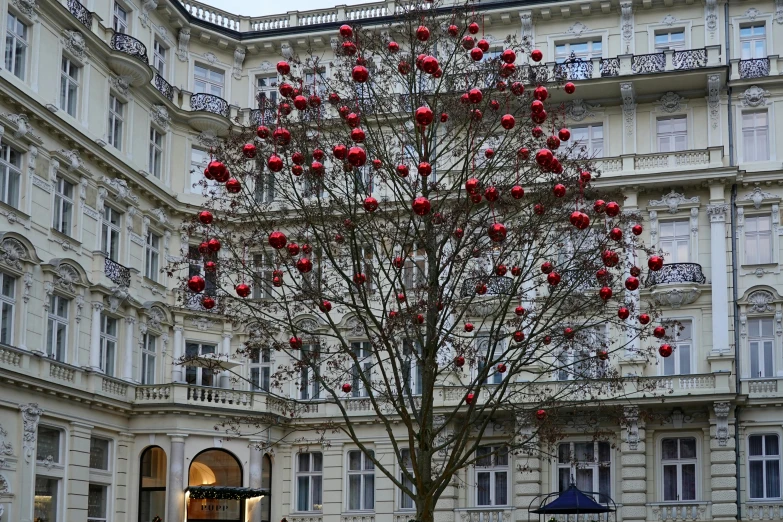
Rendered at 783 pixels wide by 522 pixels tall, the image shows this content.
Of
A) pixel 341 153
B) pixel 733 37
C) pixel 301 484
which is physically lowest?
pixel 301 484

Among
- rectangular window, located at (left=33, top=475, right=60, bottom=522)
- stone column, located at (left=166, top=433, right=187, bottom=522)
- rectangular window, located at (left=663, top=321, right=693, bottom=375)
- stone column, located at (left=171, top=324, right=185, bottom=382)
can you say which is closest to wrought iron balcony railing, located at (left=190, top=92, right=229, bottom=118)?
stone column, located at (left=171, top=324, right=185, bottom=382)

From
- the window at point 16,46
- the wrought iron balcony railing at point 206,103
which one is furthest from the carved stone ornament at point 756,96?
the window at point 16,46

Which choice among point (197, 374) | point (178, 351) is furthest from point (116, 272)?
point (197, 374)

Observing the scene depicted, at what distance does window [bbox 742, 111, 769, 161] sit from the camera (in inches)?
1417

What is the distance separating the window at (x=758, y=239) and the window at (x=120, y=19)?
19.5 m

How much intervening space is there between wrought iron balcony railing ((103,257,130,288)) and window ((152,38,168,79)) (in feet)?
23.1

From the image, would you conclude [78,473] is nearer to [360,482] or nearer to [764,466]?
[360,482]

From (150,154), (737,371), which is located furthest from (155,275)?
(737,371)

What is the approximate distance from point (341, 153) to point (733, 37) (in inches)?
970

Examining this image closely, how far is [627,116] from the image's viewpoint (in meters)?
37.2

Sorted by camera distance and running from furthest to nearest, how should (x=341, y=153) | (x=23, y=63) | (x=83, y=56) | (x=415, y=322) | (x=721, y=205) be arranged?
(x=721, y=205), (x=83, y=56), (x=23, y=63), (x=415, y=322), (x=341, y=153)

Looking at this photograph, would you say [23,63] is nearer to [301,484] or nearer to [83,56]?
[83,56]

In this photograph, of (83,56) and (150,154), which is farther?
(150,154)

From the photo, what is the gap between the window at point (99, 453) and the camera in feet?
110
